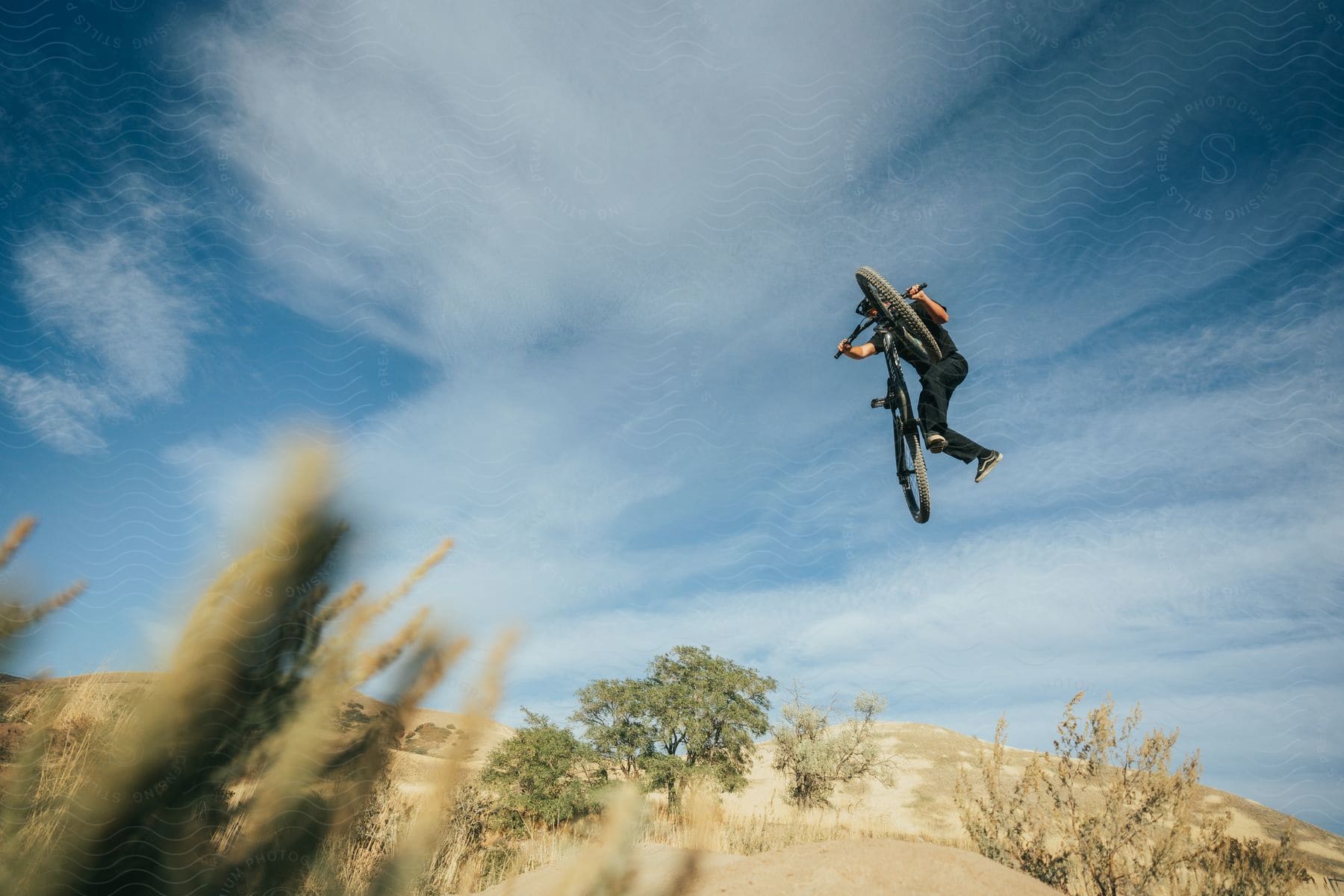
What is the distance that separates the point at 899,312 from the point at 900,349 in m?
0.91

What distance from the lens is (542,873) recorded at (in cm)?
1141

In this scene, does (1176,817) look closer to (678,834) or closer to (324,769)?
(678,834)

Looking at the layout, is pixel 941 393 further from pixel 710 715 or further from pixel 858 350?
pixel 710 715

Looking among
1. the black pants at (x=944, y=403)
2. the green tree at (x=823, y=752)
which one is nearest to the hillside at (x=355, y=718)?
the black pants at (x=944, y=403)

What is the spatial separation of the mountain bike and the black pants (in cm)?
20

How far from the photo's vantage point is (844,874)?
9.13 meters

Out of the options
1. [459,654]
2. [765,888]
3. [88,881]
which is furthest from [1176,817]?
[88,881]

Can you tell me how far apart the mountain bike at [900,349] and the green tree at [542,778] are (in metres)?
20.8

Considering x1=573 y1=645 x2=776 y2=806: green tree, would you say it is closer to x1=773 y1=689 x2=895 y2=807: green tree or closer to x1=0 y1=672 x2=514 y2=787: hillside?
x1=773 y1=689 x2=895 y2=807: green tree

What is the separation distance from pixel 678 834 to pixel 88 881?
47.1 feet

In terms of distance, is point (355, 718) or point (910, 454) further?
point (910, 454)

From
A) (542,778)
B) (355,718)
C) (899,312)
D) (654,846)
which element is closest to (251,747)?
(355,718)

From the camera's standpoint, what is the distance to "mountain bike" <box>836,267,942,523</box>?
26.1 ft

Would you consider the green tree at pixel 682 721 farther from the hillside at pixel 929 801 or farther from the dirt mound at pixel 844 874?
the dirt mound at pixel 844 874
